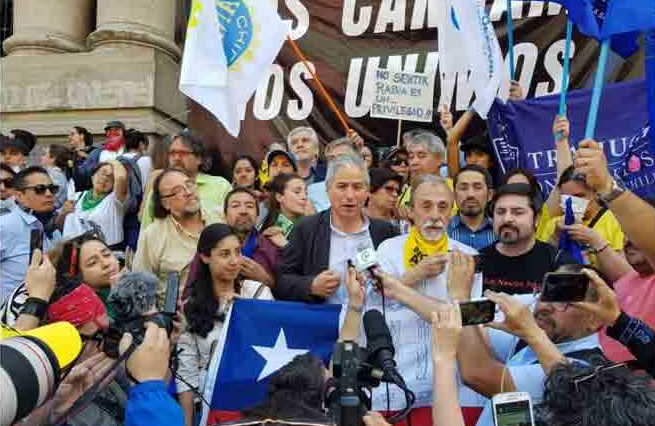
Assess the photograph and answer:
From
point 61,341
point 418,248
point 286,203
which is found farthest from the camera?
→ point 286,203

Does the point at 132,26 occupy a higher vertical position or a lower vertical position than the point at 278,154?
higher

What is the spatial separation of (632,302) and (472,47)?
10.8ft

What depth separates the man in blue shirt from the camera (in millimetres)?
5512

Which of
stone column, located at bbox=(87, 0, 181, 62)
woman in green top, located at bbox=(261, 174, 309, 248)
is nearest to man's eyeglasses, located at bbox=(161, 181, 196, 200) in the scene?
woman in green top, located at bbox=(261, 174, 309, 248)

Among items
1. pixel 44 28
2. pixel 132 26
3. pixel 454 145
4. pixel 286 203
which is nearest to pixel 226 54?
pixel 286 203

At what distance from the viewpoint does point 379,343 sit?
103 inches

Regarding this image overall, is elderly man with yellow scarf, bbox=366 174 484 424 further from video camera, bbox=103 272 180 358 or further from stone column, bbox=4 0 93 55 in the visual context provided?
stone column, bbox=4 0 93 55

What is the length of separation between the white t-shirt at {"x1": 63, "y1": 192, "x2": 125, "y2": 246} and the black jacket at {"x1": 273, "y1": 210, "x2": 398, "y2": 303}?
2.36 meters

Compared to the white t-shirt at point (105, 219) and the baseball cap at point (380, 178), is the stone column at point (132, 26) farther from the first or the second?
the baseball cap at point (380, 178)

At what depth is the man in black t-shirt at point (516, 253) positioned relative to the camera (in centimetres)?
409

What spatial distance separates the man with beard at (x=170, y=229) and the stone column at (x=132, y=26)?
5843mm

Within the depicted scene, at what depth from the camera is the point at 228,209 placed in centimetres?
532

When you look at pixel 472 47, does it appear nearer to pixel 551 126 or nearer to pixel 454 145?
pixel 454 145

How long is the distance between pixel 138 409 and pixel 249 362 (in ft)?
5.21
